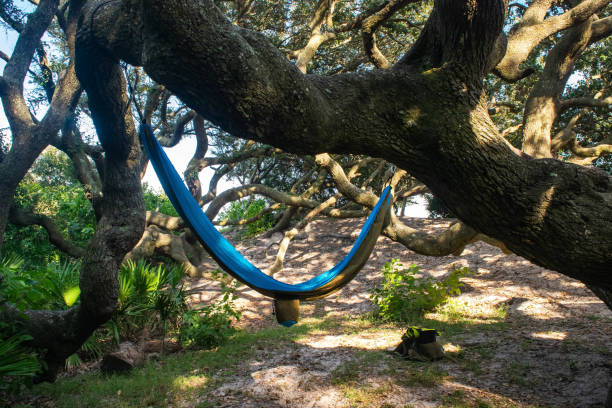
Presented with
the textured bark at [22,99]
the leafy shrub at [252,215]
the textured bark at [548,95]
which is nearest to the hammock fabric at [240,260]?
the textured bark at [548,95]

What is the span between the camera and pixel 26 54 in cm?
630

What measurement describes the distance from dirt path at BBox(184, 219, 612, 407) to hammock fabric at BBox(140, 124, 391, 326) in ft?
2.46

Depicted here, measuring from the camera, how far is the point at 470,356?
3.62m

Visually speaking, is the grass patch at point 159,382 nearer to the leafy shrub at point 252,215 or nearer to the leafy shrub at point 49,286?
the leafy shrub at point 49,286

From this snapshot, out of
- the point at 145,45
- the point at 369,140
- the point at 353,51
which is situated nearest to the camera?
the point at 145,45

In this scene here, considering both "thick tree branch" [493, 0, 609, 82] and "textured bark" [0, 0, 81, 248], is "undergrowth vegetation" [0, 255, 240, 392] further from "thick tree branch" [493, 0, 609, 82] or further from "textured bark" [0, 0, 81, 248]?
"thick tree branch" [493, 0, 609, 82]

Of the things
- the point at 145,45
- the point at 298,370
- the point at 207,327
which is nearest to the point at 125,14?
the point at 145,45

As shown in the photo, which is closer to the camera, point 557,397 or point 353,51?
point 557,397

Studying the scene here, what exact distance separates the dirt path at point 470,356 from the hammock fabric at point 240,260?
0.75 m

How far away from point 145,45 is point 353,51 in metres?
7.91

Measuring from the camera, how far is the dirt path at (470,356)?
9.49ft

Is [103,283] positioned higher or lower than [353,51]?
lower

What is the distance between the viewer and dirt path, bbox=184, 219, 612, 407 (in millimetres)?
2892

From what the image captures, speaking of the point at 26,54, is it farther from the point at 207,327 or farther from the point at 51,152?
the point at 51,152
